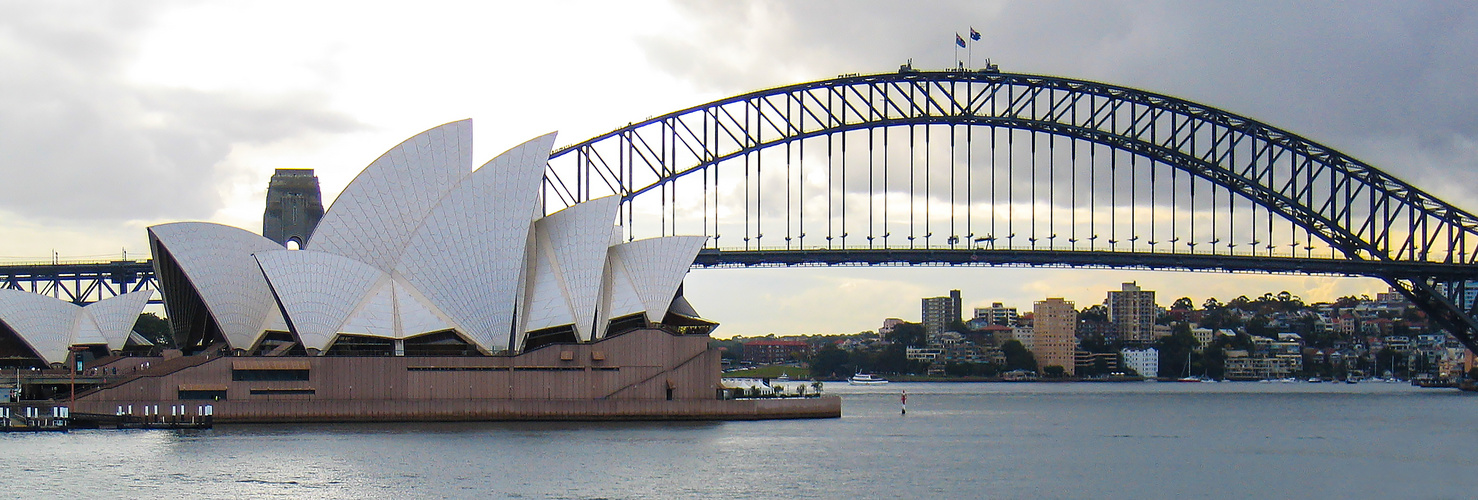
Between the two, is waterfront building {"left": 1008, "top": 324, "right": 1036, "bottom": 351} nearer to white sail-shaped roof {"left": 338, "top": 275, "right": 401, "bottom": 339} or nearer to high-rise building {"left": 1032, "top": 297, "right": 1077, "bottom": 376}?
high-rise building {"left": 1032, "top": 297, "right": 1077, "bottom": 376}

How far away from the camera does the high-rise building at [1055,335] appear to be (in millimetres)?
178250

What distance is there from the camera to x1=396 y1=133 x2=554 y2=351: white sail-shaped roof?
60156mm

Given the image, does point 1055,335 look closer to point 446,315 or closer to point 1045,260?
point 1045,260

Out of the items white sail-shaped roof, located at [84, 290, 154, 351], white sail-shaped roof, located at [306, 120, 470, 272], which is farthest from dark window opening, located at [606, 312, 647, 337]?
white sail-shaped roof, located at [84, 290, 154, 351]

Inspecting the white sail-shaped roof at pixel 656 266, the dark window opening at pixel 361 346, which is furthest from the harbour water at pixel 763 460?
the white sail-shaped roof at pixel 656 266

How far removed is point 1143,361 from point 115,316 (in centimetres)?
13125

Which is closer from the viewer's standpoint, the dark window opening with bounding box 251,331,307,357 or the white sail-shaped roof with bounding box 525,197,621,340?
the dark window opening with bounding box 251,331,307,357

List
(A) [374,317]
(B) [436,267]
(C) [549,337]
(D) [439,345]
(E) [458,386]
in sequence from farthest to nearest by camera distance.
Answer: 1. (C) [549,337]
2. (D) [439,345]
3. (B) [436,267]
4. (A) [374,317]
5. (E) [458,386]

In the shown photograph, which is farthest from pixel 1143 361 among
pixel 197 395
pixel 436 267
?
pixel 197 395

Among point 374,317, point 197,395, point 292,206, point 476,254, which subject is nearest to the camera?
point 197,395

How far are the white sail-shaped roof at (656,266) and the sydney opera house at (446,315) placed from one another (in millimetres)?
73

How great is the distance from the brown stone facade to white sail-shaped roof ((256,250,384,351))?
4.18 feet

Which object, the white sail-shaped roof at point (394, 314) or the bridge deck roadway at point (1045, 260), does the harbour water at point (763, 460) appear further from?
the bridge deck roadway at point (1045, 260)

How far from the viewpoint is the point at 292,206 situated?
81.0 meters
